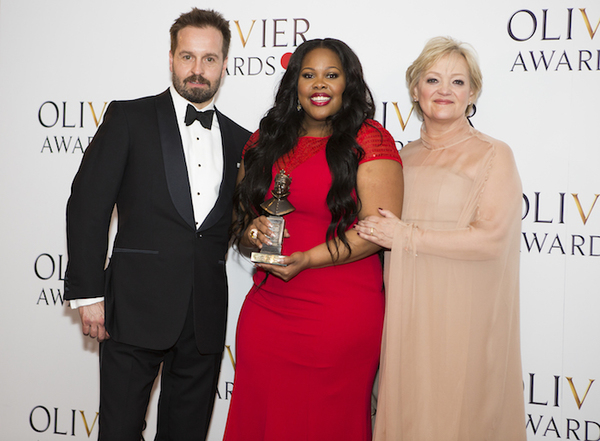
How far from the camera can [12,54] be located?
317 centimetres

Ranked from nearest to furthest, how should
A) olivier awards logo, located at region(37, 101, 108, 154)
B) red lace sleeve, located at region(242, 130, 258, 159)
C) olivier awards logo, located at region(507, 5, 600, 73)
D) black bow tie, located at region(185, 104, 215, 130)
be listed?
1. black bow tie, located at region(185, 104, 215, 130)
2. red lace sleeve, located at region(242, 130, 258, 159)
3. olivier awards logo, located at region(507, 5, 600, 73)
4. olivier awards logo, located at region(37, 101, 108, 154)

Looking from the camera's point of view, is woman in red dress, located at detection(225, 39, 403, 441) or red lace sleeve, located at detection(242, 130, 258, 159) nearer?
woman in red dress, located at detection(225, 39, 403, 441)

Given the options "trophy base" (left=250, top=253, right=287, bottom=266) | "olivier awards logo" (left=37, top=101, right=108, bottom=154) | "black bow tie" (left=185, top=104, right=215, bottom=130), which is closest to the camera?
"trophy base" (left=250, top=253, right=287, bottom=266)

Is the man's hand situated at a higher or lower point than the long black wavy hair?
lower

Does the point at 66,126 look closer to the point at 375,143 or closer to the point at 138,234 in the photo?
the point at 138,234

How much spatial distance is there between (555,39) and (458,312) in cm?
153

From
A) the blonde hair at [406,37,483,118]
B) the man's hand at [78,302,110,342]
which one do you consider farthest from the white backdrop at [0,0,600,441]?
the man's hand at [78,302,110,342]

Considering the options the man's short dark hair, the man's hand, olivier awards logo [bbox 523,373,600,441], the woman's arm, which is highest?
the man's short dark hair

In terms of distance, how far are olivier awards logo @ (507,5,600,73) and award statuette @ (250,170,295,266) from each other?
4.91 ft

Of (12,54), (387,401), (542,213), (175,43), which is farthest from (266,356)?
(12,54)

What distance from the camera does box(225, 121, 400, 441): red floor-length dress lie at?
1.99 m

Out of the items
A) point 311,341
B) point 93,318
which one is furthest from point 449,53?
point 93,318

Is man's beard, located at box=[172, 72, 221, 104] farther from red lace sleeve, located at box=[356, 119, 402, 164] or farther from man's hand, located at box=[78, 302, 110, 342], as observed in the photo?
man's hand, located at box=[78, 302, 110, 342]

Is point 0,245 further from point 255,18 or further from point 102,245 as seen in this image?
point 255,18
